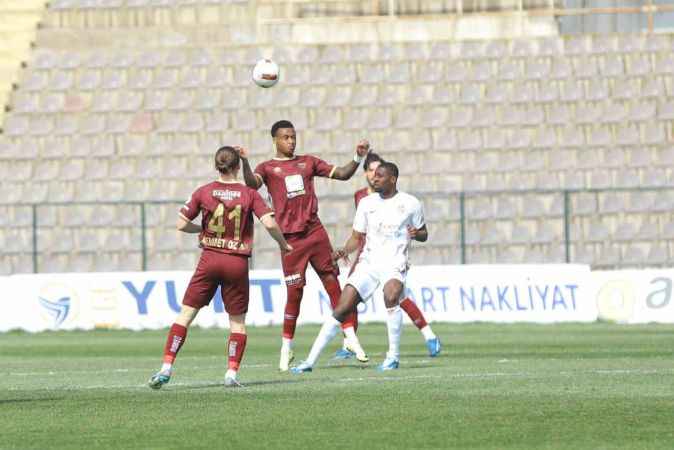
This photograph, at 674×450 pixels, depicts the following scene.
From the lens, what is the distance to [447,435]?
9242mm

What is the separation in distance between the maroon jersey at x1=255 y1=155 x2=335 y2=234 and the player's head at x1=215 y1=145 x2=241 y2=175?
2.57 metres

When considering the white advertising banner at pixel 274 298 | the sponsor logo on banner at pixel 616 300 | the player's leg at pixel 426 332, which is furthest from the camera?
the white advertising banner at pixel 274 298

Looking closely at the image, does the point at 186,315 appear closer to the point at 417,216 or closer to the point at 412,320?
the point at 417,216

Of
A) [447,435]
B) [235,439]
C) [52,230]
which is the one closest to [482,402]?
[447,435]

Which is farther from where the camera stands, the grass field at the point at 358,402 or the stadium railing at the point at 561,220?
the stadium railing at the point at 561,220

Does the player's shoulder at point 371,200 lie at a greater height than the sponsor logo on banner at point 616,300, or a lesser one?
greater

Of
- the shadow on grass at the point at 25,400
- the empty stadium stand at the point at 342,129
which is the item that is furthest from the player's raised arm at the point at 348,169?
the empty stadium stand at the point at 342,129

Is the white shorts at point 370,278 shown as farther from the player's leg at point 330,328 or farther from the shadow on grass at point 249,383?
the shadow on grass at point 249,383

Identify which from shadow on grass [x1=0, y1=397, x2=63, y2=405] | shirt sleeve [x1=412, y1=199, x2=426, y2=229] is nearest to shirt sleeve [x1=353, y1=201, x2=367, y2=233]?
shirt sleeve [x1=412, y1=199, x2=426, y2=229]

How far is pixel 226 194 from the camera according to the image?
12469mm

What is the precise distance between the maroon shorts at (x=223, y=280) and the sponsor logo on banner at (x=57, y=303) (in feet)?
40.8

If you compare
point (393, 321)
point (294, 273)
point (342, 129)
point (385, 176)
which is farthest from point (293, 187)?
point (342, 129)

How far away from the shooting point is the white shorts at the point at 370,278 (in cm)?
1435

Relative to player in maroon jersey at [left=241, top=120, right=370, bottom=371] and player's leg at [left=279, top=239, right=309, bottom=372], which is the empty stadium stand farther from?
player's leg at [left=279, top=239, right=309, bottom=372]
